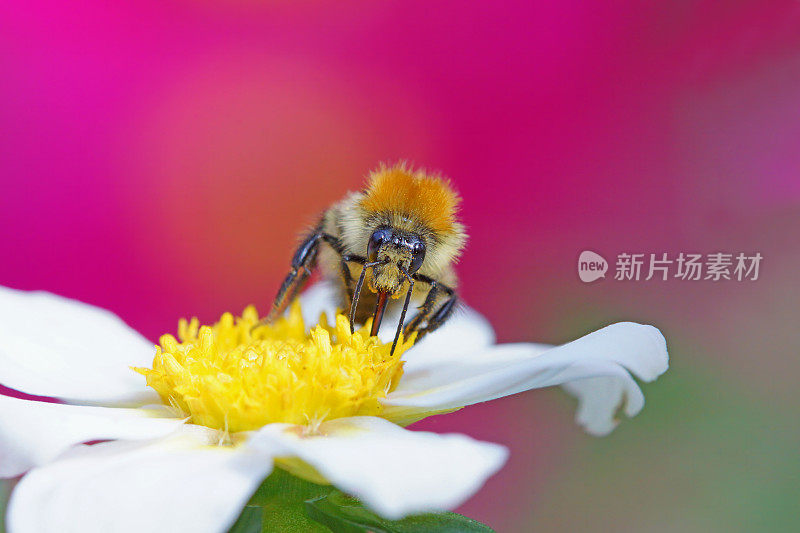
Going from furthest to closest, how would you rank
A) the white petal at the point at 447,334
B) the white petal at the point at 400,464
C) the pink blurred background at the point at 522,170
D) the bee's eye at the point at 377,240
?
1. the pink blurred background at the point at 522,170
2. the white petal at the point at 447,334
3. the bee's eye at the point at 377,240
4. the white petal at the point at 400,464

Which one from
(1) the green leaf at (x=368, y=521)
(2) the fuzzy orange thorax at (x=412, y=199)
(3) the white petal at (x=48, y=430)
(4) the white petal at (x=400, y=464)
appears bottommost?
(1) the green leaf at (x=368, y=521)

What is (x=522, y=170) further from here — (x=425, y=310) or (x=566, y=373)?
(x=566, y=373)

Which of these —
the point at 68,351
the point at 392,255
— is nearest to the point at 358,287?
the point at 392,255

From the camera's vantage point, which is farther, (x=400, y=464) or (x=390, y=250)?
(x=390, y=250)

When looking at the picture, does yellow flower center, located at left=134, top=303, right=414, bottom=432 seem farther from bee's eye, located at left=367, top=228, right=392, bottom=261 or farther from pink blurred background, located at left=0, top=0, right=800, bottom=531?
pink blurred background, located at left=0, top=0, right=800, bottom=531

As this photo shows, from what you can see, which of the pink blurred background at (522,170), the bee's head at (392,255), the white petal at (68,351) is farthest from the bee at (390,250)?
the pink blurred background at (522,170)

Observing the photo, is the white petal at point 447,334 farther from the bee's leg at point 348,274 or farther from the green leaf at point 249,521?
the green leaf at point 249,521
